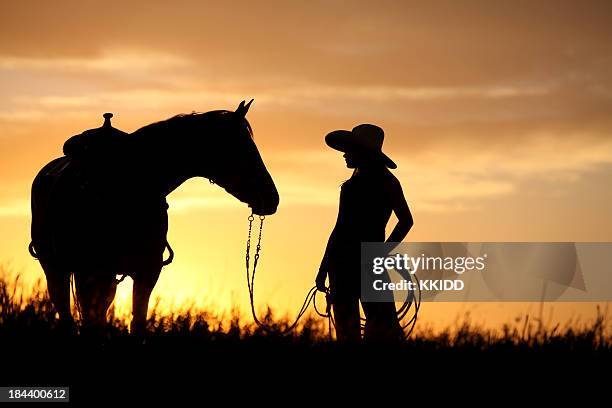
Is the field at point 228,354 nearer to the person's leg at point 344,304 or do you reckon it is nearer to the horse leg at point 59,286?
the person's leg at point 344,304

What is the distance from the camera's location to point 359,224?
878 centimetres

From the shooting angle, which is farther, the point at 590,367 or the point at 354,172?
the point at 354,172

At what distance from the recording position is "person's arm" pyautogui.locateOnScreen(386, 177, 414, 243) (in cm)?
867

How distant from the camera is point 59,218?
1064cm

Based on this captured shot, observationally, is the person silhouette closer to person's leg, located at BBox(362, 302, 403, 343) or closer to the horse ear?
person's leg, located at BBox(362, 302, 403, 343)

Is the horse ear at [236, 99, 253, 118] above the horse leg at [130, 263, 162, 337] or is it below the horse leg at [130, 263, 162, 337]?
above

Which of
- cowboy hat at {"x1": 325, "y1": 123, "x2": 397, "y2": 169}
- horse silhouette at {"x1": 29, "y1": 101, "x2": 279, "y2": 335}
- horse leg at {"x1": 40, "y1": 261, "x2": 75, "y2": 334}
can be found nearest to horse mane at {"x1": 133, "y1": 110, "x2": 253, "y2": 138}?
horse silhouette at {"x1": 29, "y1": 101, "x2": 279, "y2": 335}

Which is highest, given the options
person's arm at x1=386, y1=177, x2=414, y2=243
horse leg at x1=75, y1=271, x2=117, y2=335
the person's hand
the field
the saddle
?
the saddle

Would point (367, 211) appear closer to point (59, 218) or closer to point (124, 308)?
point (124, 308)

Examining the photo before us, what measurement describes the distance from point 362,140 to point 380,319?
159 centimetres

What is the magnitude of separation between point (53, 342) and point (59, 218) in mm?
3395

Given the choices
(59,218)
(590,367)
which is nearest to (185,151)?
(59,218)

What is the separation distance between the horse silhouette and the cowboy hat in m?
1.14

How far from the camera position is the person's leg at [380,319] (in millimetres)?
8859
